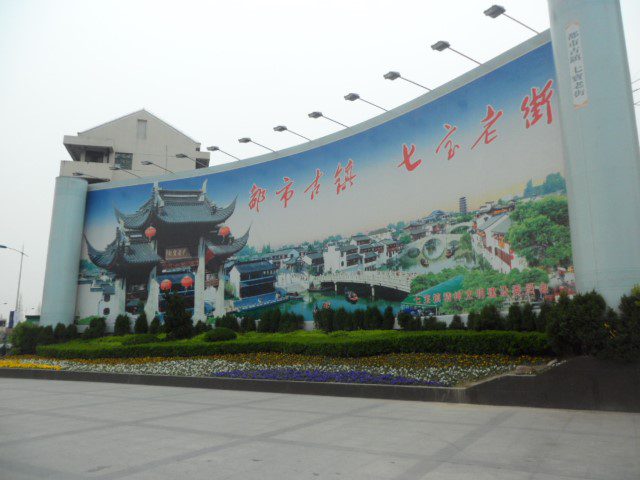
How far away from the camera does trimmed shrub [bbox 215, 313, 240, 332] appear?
1575 cm

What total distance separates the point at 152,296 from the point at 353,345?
33.6ft

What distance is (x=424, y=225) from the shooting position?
1200 centimetres

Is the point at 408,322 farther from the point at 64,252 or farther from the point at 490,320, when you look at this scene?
the point at 64,252

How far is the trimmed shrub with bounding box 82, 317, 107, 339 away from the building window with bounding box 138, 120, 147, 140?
13.8 m

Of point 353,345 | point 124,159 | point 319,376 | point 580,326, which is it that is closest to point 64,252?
point 124,159

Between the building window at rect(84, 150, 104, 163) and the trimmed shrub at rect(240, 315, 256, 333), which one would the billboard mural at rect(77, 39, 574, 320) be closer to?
the trimmed shrub at rect(240, 315, 256, 333)

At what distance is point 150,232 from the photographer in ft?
60.5

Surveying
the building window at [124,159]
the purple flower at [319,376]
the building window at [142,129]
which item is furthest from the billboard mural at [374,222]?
the building window at [142,129]

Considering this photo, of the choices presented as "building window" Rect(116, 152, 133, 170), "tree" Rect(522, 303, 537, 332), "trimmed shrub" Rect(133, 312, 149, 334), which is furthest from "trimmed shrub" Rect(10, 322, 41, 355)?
"tree" Rect(522, 303, 537, 332)

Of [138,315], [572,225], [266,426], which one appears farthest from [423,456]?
[138,315]

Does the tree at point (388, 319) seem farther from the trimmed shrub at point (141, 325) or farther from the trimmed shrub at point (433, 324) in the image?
the trimmed shrub at point (141, 325)

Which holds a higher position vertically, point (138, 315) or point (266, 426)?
point (138, 315)

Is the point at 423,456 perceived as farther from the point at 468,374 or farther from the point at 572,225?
the point at 572,225

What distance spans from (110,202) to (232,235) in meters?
6.01
